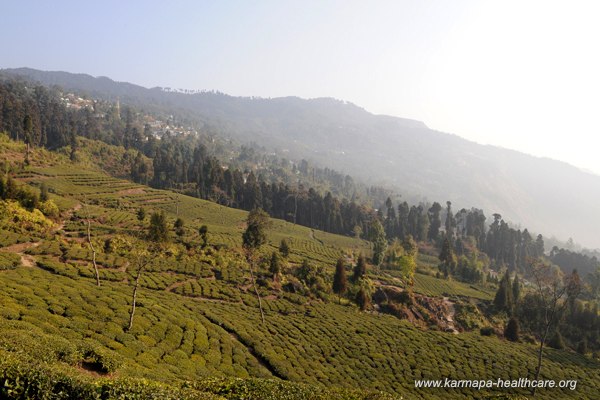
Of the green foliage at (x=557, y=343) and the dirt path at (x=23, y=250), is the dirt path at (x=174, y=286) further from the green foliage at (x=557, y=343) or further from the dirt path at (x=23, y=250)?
the green foliage at (x=557, y=343)

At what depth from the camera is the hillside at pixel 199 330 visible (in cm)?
1941

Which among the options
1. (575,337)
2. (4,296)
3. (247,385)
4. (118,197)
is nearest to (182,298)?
(4,296)

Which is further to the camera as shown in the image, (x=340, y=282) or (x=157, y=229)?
(x=340, y=282)

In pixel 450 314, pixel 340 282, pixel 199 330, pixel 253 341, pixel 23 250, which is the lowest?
pixel 450 314

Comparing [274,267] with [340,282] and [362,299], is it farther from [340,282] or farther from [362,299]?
[362,299]

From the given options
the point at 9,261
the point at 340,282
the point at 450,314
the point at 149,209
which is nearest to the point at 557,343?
the point at 450,314

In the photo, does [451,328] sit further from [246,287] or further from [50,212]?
[50,212]

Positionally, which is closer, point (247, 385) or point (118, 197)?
point (247, 385)

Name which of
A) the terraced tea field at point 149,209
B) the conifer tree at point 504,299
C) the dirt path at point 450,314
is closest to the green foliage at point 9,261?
the terraced tea field at point 149,209

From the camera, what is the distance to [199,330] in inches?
1326

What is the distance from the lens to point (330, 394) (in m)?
19.9

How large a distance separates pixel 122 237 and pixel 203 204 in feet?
185

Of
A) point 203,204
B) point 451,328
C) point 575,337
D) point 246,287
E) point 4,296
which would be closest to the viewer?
point 4,296

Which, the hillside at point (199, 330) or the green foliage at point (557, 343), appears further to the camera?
the green foliage at point (557, 343)
